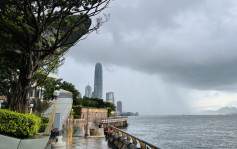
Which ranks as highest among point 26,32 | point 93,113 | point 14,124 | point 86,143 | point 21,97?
point 26,32

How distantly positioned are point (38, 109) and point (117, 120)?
48.8m

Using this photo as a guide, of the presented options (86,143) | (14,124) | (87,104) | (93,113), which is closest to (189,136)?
(86,143)

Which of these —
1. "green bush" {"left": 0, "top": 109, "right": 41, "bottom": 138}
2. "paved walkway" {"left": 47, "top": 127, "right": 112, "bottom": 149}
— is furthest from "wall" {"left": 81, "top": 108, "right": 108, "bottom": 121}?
"green bush" {"left": 0, "top": 109, "right": 41, "bottom": 138}

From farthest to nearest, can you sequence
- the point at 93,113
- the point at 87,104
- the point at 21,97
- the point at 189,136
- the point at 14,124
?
the point at 87,104
the point at 93,113
the point at 189,136
the point at 21,97
the point at 14,124

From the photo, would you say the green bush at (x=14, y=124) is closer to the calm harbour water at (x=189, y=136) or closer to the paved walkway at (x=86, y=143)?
the paved walkway at (x=86, y=143)

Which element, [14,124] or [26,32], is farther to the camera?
[26,32]

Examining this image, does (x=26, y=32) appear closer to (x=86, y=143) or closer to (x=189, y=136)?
(x=86, y=143)

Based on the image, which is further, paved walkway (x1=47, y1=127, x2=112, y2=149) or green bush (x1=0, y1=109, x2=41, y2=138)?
paved walkway (x1=47, y1=127, x2=112, y2=149)

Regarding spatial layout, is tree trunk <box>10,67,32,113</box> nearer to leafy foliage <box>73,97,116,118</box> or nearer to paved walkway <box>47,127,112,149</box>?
paved walkway <box>47,127,112,149</box>

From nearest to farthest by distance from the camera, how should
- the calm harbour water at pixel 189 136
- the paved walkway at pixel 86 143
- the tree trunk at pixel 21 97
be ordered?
1. the tree trunk at pixel 21 97
2. the paved walkway at pixel 86 143
3. the calm harbour water at pixel 189 136

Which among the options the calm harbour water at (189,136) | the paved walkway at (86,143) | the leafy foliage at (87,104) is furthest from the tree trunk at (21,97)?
the leafy foliage at (87,104)

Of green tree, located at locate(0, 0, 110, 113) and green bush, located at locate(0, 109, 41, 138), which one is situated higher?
green tree, located at locate(0, 0, 110, 113)

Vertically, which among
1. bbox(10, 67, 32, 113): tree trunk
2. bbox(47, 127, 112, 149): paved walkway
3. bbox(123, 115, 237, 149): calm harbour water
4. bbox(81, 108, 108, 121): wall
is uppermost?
bbox(10, 67, 32, 113): tree trunk

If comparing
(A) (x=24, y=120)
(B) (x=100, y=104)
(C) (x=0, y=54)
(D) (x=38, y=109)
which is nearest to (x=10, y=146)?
(A) (x=24, y=120)
